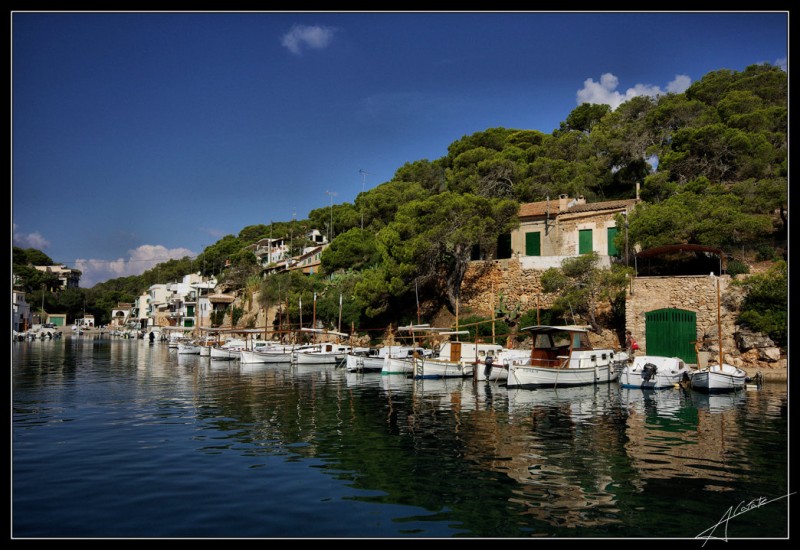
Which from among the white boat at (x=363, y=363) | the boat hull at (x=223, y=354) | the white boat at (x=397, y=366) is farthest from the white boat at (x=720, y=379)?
the boat hull at (x=223, y=354)

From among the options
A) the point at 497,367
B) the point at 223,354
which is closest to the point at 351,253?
the point at 223,354

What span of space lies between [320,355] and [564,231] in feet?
52.7

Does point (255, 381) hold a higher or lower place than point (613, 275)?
lower

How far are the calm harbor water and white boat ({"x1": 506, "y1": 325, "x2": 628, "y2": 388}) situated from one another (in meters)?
2.77

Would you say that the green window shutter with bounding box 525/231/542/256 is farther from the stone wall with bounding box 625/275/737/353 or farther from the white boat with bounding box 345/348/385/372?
the white boat with bounding box 345/348/385/372

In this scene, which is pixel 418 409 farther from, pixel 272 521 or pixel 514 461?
pixel 272 521

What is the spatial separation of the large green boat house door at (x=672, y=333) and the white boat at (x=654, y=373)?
12.6ft

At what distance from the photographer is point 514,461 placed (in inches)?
410

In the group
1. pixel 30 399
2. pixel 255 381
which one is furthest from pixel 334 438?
pixel 255 381

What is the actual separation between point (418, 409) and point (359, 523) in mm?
9621

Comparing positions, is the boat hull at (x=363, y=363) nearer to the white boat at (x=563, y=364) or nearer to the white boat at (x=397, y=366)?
the white boat at (x=397, y=366)
